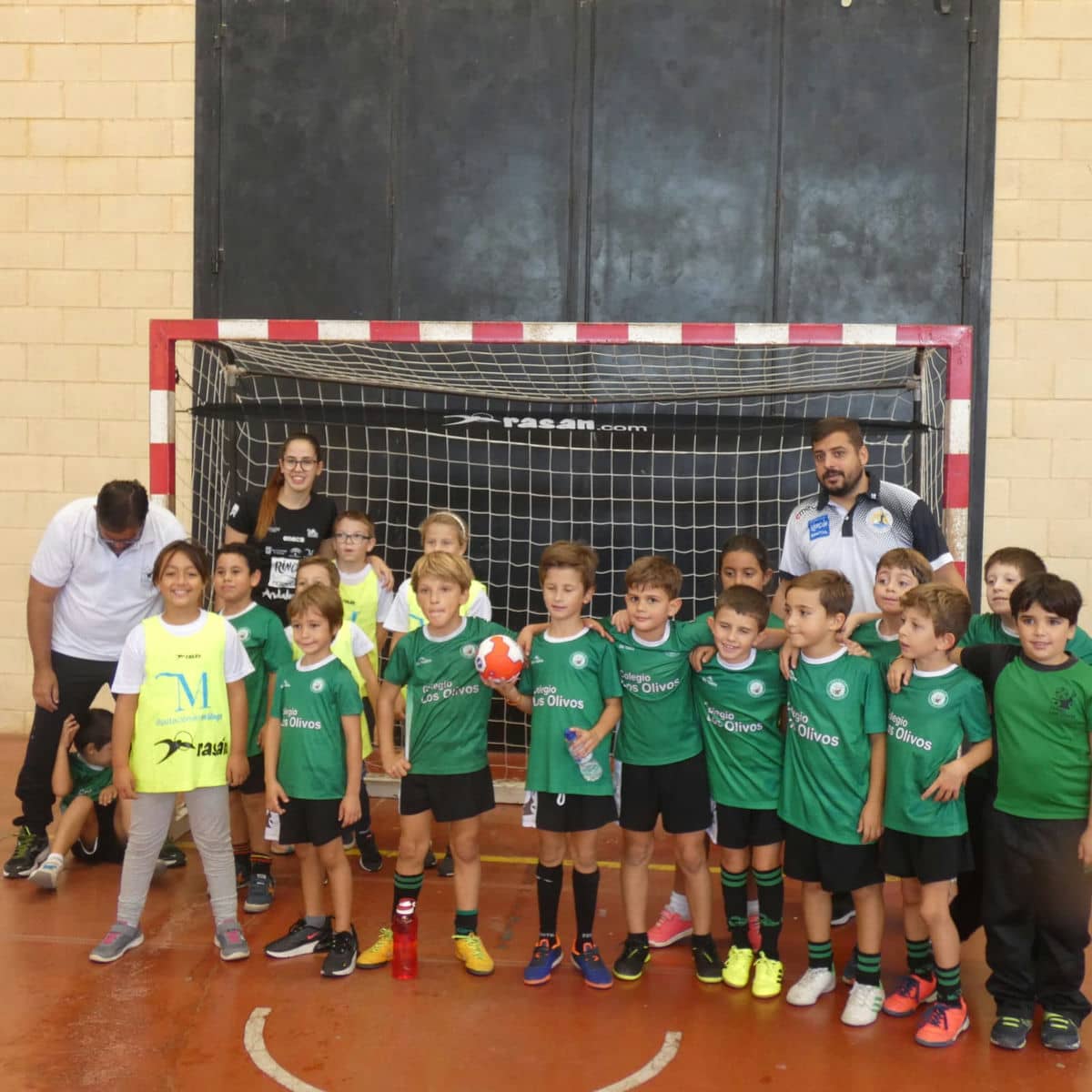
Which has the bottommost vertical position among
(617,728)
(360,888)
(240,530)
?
(360,888)

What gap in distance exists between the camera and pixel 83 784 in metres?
5.41

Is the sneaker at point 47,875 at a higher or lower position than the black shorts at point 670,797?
lower

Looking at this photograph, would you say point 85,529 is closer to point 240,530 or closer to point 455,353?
point 240,530

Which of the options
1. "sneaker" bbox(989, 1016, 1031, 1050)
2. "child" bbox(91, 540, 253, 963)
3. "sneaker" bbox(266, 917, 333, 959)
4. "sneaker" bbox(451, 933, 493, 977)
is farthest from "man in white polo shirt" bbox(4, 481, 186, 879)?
"sneaker" bbox(989, 1016, 1031, 1050)

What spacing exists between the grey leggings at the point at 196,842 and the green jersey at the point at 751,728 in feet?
6.01

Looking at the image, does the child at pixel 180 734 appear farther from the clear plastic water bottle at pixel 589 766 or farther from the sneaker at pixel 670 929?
the sneaker at pixel 670 929

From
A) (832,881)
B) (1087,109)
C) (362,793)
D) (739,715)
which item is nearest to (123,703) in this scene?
(362,793)

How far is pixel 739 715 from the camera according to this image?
4.24 m

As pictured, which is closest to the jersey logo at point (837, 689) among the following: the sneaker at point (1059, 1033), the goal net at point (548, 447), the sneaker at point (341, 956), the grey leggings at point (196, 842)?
the sneaker at point (1059, 1033)

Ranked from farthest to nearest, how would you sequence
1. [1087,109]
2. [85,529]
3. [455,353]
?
[455,353], [1087,109], [85,529]

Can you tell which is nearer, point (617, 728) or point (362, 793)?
point (617, 728)

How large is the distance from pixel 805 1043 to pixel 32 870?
330 centimetres

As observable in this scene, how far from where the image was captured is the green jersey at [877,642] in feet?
13.9

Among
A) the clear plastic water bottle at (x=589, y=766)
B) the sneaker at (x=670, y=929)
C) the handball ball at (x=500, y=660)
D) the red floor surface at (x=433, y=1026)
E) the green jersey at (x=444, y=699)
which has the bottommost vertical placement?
the red floor surface at (x=433, y=1026)
